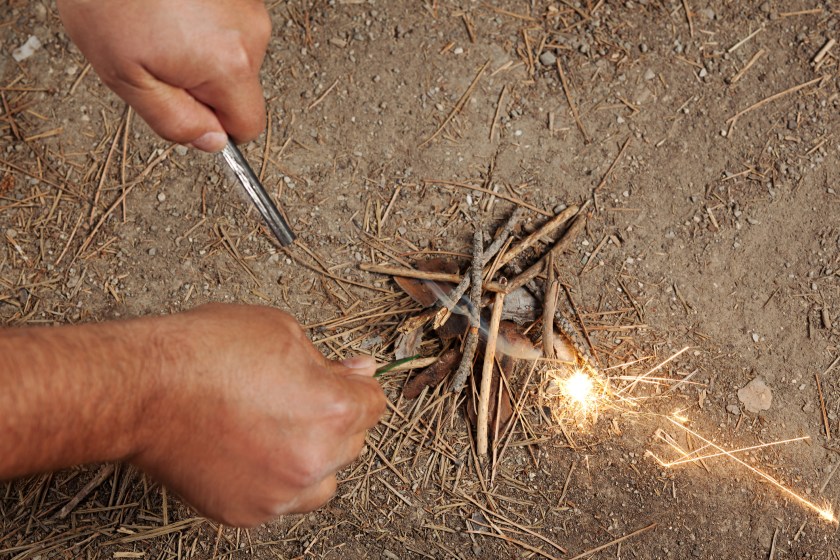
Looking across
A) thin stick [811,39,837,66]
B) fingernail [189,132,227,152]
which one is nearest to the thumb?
fingernail [189,132,227,152]

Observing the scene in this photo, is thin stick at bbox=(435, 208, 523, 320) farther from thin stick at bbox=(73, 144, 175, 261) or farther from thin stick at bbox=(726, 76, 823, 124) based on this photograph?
thin stick at bbox=(73, 144, 175, 261)

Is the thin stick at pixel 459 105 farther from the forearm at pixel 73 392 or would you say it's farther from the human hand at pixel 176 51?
the forearm at pixel 73 392

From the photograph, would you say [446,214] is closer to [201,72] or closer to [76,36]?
[201,72]

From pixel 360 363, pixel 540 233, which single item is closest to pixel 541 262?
pixel 540 233

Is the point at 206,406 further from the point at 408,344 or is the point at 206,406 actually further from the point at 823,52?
the point at 823,52

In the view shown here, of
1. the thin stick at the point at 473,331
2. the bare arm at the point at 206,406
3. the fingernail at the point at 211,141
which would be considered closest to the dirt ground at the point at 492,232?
the thin stick at the point at 473,331

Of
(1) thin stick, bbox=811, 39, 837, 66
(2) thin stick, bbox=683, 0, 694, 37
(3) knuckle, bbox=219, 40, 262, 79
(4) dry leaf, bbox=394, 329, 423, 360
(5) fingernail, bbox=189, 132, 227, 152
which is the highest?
(3) knuckle, bbox=219, 40, 262, 79

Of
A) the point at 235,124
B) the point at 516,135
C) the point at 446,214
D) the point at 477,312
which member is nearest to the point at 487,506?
the point at 477,312
